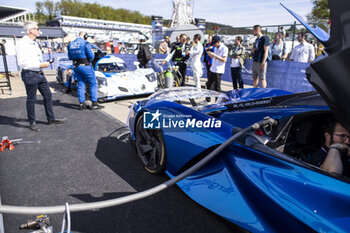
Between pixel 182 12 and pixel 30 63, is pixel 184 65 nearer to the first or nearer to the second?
pixel 30 63

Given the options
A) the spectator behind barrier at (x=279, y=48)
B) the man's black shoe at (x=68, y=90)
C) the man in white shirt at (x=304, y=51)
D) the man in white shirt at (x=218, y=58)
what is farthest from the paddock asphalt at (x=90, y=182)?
the spectator behind barrier at (x=279, y=48)

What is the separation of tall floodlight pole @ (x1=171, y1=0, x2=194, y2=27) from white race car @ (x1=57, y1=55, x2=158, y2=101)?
56298mm

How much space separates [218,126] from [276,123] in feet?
1.82

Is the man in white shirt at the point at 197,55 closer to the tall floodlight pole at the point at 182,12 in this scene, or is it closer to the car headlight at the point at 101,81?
the car headlight at the point at 101,81

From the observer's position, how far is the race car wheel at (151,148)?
2572 mm

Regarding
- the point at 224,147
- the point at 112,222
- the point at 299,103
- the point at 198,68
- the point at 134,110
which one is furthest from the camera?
the point at 198,68

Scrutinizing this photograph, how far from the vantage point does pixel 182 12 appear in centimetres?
5988

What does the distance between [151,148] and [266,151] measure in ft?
4.66

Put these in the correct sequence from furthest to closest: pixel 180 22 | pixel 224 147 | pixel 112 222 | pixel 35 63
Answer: pixel 180 22
pixel 35 63
pixel 112 222
pixel 224 147

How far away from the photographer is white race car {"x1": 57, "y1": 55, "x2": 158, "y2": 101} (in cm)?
655

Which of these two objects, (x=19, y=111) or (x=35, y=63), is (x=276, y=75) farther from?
(x=19, y=111)

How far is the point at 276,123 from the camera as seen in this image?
7.09 feet

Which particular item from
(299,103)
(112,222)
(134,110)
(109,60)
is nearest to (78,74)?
(109,60)

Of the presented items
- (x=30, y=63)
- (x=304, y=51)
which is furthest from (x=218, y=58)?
(x=30, y=63)
